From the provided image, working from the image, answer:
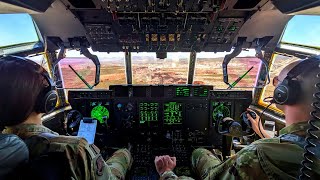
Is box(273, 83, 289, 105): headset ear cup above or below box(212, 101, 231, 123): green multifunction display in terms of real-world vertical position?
above

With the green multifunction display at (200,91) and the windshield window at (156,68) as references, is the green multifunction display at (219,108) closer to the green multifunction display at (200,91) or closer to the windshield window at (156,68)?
the green multifunction display at (200,91)

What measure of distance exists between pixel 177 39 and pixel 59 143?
1924mm

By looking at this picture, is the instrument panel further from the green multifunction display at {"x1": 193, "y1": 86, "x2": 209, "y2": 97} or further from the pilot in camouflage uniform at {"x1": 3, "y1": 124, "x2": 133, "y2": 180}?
the pilot in camouflage uniform at {"x1": 3, "y1": 124, "x2": 133, "y2": 180}

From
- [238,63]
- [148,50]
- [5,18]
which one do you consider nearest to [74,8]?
[5,18]

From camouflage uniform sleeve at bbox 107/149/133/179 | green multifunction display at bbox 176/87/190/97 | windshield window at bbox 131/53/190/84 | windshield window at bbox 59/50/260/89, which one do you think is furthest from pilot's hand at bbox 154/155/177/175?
windshield window at bbox 131/53/190/84

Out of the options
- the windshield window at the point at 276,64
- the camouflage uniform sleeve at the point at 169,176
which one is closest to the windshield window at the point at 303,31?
the windshield window at the point at 276,64

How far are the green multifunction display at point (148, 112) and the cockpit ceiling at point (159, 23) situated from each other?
64cm

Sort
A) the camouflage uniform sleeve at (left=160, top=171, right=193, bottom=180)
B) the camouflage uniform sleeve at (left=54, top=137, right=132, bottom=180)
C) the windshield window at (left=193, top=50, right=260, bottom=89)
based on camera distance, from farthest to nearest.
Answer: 1. the windshield window at (left=193, top=50, right=260, bottom=89)
2. the camouflage uniform sleeve at (left=160, top=171, right=193, bottom=180)
3. the camouflage uniform sleeve at (left=54, top=137, right=132, bottom=180)

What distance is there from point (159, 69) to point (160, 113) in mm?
1646

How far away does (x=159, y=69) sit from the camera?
4535mm

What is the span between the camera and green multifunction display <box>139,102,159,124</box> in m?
2.97

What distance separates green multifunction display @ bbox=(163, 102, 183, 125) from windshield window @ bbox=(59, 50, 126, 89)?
4.06ft

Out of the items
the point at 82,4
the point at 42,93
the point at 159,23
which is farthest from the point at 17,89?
the point at 159,23

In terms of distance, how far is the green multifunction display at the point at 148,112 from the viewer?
2.97 m
